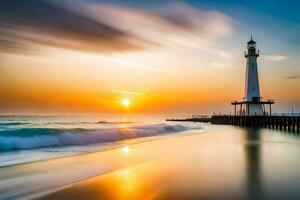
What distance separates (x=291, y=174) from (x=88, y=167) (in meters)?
5.66

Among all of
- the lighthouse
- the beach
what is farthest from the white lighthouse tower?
the beach

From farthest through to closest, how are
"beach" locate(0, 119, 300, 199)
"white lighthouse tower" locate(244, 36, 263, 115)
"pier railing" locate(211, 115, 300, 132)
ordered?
1. "white lighthouse tower" locate(244, 36, 263, 115)
2. "pier railing" locate(211, 115, 300, 132)
3. "beach" locate(0, 119, 300, 199)

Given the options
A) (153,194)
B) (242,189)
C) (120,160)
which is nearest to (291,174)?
(242,189)

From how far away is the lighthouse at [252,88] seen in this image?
44.2 m

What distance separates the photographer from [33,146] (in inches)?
623

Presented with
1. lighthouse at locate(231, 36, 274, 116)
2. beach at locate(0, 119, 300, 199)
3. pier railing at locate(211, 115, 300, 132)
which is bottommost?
beach at locate(0, 119, 300, 199)

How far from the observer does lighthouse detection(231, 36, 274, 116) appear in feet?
145

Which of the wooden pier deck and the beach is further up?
the wooden pier deck

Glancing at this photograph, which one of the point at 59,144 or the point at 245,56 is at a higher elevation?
the point at 245,56

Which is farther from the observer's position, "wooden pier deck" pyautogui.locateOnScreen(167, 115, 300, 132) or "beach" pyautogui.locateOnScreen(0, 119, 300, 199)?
"wooden pier deck" pyautogui.locateOnScreen(167, 115, 300, 132)

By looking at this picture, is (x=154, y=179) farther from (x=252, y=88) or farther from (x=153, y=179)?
(x=252, y=88)

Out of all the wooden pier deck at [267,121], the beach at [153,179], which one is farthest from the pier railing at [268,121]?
the beach at [153,179]

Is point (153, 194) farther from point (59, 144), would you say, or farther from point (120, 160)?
point (59, 144)

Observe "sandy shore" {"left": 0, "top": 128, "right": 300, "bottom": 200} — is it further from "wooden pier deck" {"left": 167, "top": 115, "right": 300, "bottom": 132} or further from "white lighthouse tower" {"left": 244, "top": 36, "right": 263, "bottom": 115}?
"white lighthouse tower" {"left": 244, "top": 36, "right": 263, "bottom": 115}
